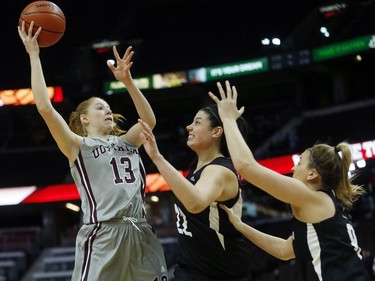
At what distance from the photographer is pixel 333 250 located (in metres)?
3.48

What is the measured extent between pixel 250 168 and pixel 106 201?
1.00m

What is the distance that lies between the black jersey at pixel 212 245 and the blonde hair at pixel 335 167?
→ 49cm

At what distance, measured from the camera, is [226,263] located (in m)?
3.85

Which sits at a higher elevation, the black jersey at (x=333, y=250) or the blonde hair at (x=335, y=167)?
the blonde hair at (x=335, y=167)

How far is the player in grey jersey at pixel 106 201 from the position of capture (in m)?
3.92

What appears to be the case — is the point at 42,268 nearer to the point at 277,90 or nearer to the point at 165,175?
the point at 277,90

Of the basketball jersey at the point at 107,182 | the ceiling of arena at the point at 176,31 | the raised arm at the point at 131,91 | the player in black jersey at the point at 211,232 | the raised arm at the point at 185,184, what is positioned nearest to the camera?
the raised arm at the point at 185,184

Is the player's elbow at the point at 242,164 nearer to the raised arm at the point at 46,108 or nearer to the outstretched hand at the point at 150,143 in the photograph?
the outstretched hand at the point at 150,143

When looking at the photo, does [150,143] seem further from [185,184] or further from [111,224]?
[111,224]

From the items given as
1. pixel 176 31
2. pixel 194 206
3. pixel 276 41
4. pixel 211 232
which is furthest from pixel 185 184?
pixel 176 31

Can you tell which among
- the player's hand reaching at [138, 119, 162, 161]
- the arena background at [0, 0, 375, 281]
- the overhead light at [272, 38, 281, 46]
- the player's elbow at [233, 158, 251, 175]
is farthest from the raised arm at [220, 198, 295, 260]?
the overhead light at [272, 38, 281, 46]

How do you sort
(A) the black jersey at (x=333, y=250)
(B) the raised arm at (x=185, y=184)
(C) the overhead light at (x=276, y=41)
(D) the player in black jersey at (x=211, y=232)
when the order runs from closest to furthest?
(B) the raised arm at (x=185, y=184) < (A) the black jersey at (x=333, y=250) < (D) the player in black jersey at (x=211, y=232) < (C) the overhead light at (x=276, y=41)

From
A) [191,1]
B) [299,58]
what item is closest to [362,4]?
[299,58]

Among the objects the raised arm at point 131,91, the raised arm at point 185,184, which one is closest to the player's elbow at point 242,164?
the raised arm at point 185,184
